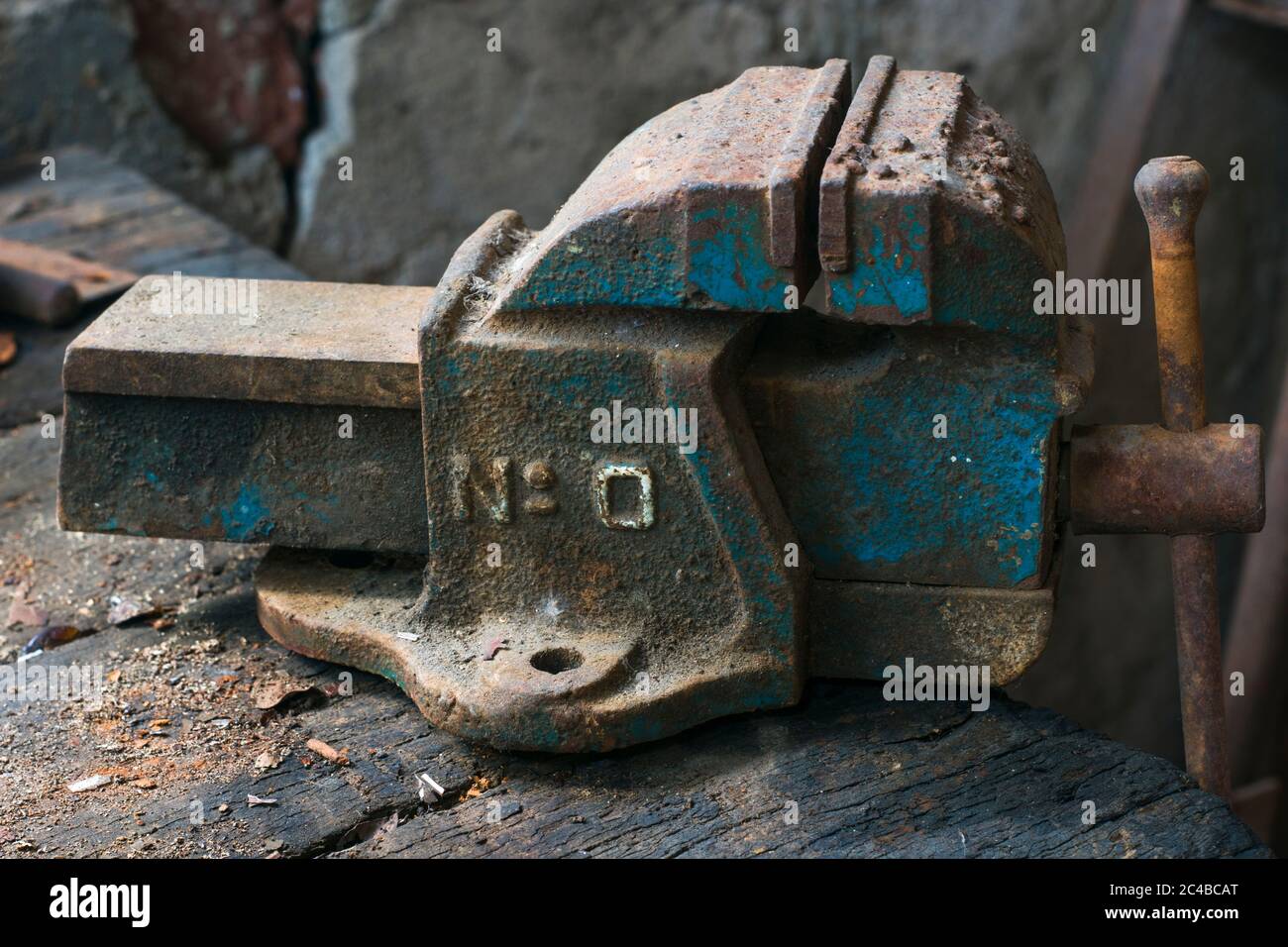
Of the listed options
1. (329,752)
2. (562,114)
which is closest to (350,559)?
(329,752)

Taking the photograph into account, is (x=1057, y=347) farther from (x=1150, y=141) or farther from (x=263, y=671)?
(x=1150, y=141)

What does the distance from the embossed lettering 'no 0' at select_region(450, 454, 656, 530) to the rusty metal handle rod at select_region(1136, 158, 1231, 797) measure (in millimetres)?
579

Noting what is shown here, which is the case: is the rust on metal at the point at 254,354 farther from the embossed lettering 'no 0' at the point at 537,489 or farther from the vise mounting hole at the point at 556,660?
the vise mounting hole at the point at 556,660

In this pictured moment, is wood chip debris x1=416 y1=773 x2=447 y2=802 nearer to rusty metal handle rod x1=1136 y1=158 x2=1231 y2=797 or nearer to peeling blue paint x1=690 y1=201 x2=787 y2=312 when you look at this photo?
peeling blue paint x1=690 y1=201 x2=787 y2=312

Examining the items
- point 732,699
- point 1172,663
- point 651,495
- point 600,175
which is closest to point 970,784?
point 732,699

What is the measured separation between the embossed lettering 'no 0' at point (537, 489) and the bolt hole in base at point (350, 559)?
0.29 metres

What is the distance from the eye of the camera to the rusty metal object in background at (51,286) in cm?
276

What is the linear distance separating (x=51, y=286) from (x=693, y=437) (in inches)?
64.9

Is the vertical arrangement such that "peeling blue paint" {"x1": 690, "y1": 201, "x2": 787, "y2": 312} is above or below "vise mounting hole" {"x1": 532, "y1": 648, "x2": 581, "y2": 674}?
above

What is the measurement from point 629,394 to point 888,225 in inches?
12.8

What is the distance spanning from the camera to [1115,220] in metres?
3.47

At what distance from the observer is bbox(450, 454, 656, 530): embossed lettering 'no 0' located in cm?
164

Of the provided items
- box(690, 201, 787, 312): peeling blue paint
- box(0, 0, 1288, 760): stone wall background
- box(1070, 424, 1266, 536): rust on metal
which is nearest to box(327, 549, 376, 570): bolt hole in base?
box(690, 201, 787, 312): peeling blue paint

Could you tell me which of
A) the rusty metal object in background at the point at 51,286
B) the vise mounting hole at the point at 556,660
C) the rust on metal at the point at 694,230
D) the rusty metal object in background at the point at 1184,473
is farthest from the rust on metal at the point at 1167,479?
the rusty metal object in background at the point at 51,286
